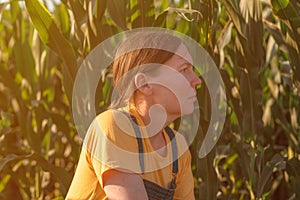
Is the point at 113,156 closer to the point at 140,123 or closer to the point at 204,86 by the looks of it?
the point at 140,123

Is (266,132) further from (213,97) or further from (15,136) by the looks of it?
(15,136)

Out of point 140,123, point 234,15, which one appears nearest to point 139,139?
point 140,123

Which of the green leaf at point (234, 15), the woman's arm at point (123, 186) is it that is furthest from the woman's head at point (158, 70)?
the green leaf at point (234, 15)

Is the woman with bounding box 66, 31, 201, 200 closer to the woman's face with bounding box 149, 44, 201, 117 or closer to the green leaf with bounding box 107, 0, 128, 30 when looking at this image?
the woman's face with bounding box 149, 44, 201, 117

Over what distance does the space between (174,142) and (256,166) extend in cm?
45

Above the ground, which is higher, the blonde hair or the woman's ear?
the blonde hair

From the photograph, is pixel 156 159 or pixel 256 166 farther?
pixel 256 166

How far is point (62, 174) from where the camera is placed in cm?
158

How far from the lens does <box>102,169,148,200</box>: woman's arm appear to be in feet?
3.66

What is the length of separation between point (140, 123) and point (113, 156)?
0.26 ft

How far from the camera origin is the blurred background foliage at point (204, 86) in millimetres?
1531

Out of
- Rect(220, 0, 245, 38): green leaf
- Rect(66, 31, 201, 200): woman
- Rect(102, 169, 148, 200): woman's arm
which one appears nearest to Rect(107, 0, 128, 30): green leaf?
Rect(220, 0, 245, 38): green leaf

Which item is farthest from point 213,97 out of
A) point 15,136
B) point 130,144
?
point 15,136

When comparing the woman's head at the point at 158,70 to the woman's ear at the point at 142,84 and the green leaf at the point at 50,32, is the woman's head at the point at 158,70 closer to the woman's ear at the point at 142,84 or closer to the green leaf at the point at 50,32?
the woman's ear at the point at 142,84
